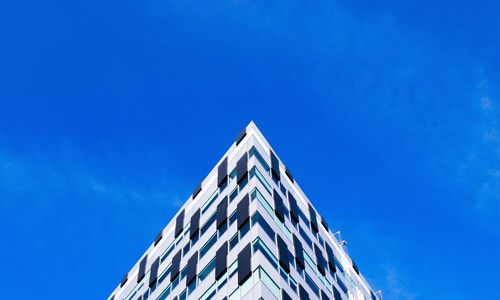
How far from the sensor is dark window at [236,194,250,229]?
40844 millimetres

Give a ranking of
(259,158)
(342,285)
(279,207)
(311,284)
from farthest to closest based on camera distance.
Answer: (342,285), (259,158), (279,207), (311,284)

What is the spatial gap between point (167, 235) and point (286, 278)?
19582mm

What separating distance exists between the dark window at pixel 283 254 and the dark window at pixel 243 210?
8.80 feet

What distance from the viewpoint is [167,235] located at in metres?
55.6

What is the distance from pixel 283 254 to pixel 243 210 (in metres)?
4.34

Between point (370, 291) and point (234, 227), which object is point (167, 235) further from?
point (370, 291)

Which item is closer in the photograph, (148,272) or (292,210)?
(292,210)

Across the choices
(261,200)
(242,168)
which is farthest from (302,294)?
(242,168)

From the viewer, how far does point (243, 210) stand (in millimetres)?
41781

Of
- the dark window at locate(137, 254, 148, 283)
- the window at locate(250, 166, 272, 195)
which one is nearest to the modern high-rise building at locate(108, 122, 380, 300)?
the dark window at locate(137, 254, 148, 283)

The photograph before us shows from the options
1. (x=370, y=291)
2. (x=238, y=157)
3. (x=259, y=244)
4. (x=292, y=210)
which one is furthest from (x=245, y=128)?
(x=370, y=291)

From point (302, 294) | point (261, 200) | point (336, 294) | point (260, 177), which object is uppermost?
point (260, 177)

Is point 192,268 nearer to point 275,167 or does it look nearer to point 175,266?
point 175,266

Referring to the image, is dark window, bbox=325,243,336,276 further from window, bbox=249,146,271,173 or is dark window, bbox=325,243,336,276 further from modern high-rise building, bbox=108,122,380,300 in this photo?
window, bbox=249,146,271,173
